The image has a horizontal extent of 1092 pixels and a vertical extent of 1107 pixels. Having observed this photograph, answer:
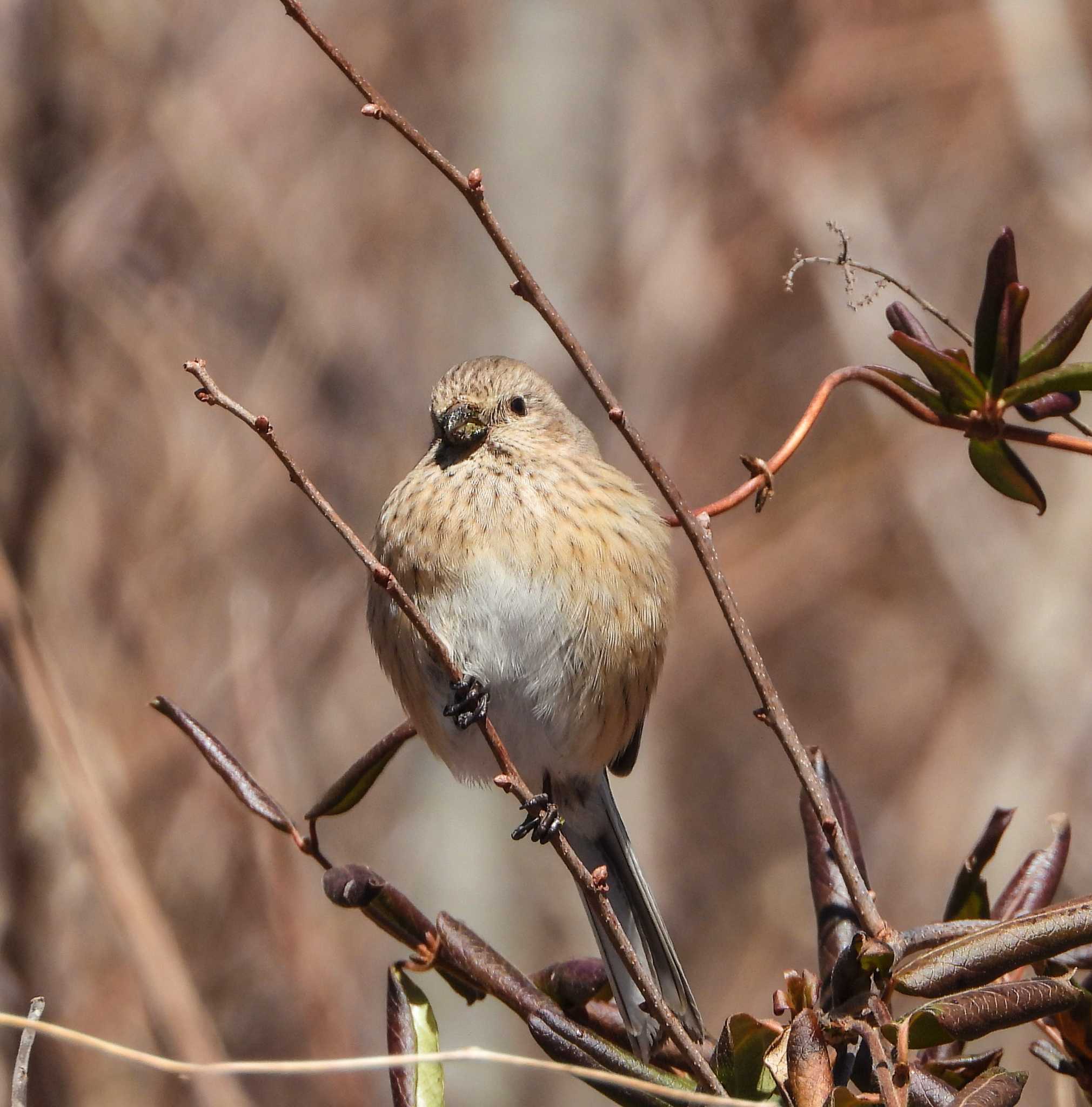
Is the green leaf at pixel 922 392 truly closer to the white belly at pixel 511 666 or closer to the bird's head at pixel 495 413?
the white belly at pixel 511 666

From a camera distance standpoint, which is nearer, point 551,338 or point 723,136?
point 551,338

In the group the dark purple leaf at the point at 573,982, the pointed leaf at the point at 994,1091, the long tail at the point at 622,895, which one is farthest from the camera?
the long tail at the point at 622,895

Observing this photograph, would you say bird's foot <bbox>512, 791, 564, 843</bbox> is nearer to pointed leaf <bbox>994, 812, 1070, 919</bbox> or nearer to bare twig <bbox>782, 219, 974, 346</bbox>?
pointed leaf <bbox>994, 812, 1070, 919</bbox>

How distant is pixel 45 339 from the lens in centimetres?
521

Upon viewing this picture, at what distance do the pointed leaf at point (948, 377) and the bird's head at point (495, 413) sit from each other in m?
1.46

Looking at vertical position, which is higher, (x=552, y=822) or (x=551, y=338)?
(x=551, y=338)

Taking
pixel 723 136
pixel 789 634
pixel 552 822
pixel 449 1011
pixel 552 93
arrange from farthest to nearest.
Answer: pixel 789 634 < pixel 723 136 < pixel 552 93 < pixel 449 1011 < pixel 552 822

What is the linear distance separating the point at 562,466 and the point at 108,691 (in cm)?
276

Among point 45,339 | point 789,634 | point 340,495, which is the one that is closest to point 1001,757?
point 789,634

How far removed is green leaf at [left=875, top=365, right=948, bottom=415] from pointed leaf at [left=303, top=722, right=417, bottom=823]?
1.00 metres

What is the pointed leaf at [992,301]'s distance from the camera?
186 cm

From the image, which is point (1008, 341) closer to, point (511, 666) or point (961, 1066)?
point (961, 1066)

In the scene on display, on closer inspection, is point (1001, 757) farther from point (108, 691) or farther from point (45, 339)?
point (45, 339)

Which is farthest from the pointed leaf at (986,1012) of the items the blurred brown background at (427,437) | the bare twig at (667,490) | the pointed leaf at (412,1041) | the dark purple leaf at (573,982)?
the blurred brown background at (427,437)
